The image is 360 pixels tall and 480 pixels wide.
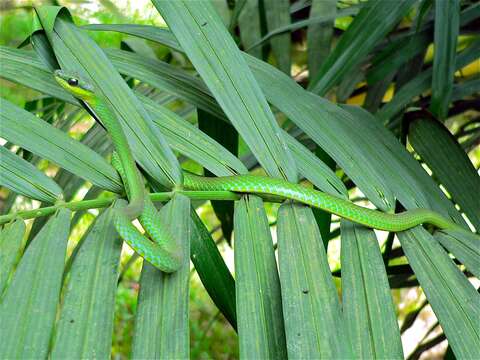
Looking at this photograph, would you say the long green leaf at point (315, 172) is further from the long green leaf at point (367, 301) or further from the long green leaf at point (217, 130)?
the long green leaf at point (217, 130)

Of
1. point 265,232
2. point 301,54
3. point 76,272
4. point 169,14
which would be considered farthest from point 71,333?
point 301,54

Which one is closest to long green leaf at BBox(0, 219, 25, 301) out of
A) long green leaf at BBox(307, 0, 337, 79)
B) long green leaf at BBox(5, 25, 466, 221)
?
long green leaf at BBox(5, 25, 466, 221)

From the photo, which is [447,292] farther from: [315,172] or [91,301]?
[91,301]

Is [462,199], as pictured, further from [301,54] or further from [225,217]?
[301,54]

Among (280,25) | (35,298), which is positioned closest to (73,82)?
(35,298)

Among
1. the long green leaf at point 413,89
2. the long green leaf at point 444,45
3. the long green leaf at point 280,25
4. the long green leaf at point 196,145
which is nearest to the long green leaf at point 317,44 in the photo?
the long green leaf at point 280,25

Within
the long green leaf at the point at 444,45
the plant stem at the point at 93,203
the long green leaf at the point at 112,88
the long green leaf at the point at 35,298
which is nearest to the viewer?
the long green leaf at the point at 35,298

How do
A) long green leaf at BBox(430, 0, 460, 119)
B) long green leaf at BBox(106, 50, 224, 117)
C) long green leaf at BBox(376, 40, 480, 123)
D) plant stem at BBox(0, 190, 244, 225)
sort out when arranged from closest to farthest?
plant stem at BBox(0, 190, 244, 225), long green leaf at BBox(106, 50, 224, 117), long green leaf at BBox(430, 0, 460, 119), long green leaf at BBox(376, 40, 480, 123)

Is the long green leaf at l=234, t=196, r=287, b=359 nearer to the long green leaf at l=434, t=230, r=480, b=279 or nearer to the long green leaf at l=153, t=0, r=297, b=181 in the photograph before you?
the long green leaf at l=153, t=0, r=297, b=181
